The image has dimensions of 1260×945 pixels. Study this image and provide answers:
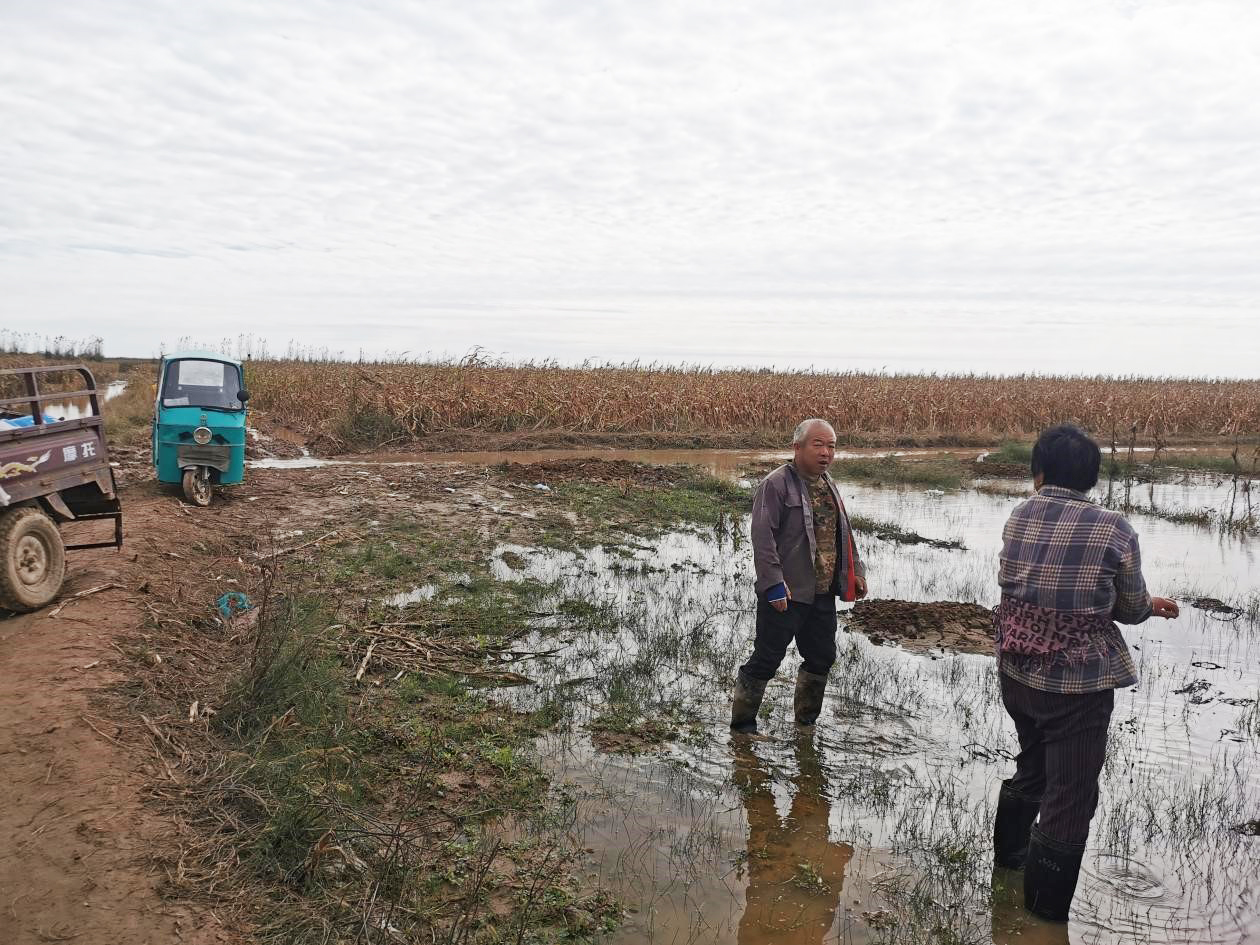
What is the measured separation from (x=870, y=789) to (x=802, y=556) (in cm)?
145

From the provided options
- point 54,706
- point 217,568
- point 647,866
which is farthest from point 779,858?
point 217,568

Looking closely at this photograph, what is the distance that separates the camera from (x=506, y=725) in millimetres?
6012

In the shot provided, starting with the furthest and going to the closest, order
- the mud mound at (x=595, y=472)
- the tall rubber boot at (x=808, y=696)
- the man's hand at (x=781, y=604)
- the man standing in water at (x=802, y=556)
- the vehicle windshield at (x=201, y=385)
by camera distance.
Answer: the mud mound at (x=595, y=472), the vehicle windshield at (x=201, y=385), the tall rubber boot at (x=808, y=696), the man standing in water at (x=802, y=556), the man's hand at (x=781, y=604)

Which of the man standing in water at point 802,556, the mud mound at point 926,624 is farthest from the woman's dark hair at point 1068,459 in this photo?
the mud mound at point 926,624

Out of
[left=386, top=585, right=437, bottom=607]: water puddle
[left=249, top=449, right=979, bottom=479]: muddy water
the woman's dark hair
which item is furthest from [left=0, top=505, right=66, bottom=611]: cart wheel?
[left=249, top=449, right=979, bottom=479]: muddy water

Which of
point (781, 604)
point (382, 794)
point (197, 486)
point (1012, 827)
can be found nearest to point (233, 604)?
point (382, 794)

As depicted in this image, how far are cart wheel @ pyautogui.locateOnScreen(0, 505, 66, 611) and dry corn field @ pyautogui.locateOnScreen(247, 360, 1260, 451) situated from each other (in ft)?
56.1

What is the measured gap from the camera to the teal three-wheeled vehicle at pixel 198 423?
1198 centimetres

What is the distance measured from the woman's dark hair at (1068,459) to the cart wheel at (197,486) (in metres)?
11.1

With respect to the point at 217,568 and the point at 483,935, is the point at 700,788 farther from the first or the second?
the point at 217,568

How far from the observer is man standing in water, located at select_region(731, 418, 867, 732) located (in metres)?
Result: 5.66

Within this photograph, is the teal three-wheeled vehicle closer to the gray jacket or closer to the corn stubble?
the gray jacket

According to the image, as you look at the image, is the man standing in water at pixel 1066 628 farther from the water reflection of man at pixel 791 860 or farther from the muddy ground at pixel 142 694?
the muddy ground at pixel 142 694

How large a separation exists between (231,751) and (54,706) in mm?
1226
